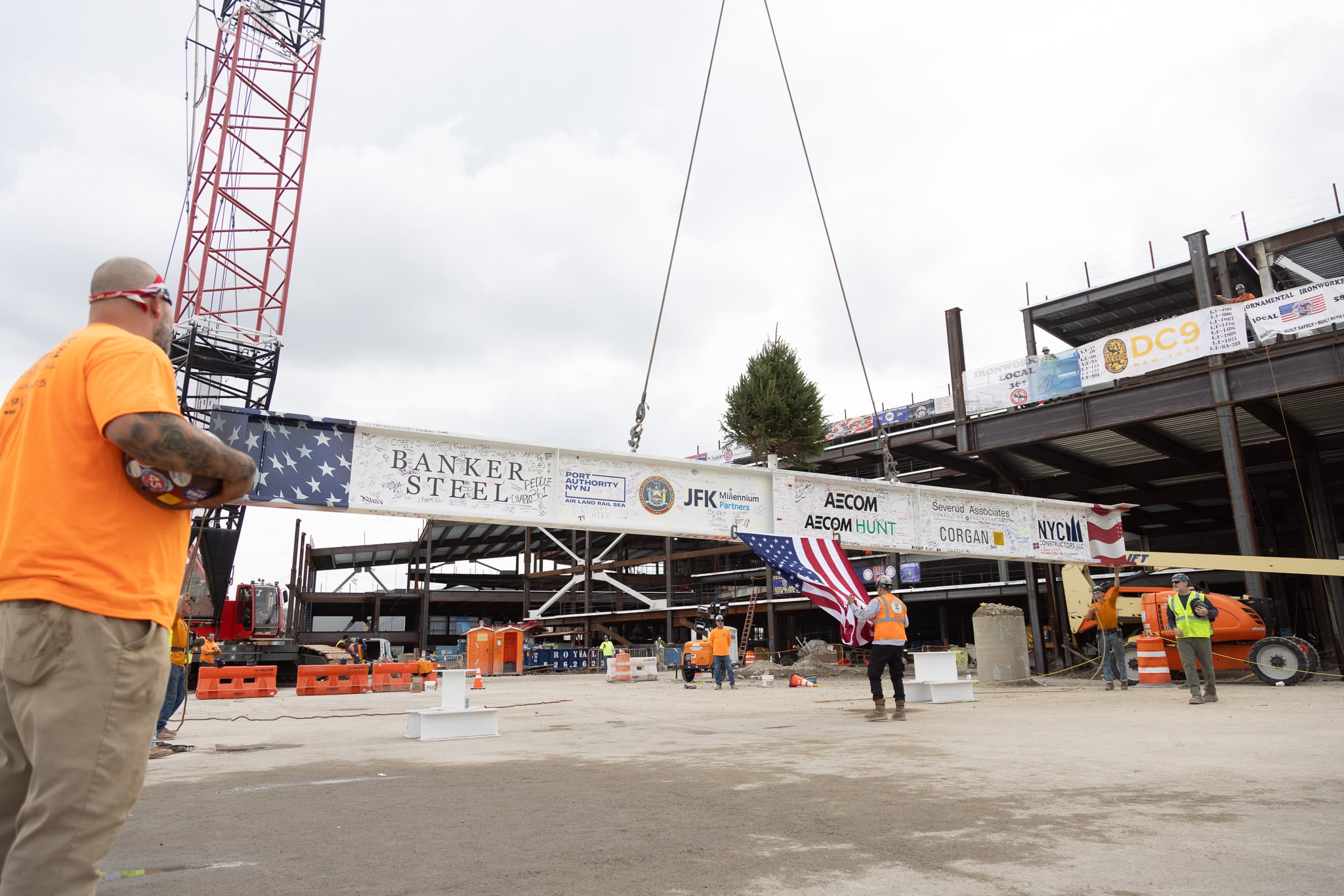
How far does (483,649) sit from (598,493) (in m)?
27.1

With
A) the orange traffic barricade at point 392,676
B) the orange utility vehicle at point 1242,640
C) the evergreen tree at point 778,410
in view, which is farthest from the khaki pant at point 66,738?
the evergreen tree at point 778,410

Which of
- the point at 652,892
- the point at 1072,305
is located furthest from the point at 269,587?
the point at 1072,305

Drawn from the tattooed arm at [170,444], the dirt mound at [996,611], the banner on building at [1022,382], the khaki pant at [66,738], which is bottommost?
the khaki pant at [66,738]

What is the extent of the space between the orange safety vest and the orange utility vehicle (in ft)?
27.2

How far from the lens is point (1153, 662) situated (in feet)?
53.5

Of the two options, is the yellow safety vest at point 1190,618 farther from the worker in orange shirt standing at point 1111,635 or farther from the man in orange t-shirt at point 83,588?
the man in orange t-shirt at point 83,588

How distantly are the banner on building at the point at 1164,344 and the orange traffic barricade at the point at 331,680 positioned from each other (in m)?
21.4

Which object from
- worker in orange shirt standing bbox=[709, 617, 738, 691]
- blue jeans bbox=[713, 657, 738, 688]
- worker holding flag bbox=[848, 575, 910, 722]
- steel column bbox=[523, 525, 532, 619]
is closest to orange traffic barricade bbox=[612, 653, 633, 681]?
blue jeans bbox=[713, 657, 738, 688]

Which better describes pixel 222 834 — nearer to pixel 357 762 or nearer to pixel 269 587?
pixel 357 762

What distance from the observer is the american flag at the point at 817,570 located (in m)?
11.3

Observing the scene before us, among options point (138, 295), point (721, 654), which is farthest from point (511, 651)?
point (138, 295)

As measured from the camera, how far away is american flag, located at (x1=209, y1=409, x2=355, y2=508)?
834 centimetres

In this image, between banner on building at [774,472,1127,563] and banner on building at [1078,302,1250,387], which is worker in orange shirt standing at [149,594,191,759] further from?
banner on building at [1078,302,1250,387]

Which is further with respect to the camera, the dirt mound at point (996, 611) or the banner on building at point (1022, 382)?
the banner on building at point (1022, 382)
